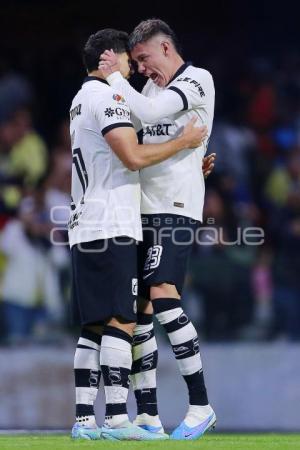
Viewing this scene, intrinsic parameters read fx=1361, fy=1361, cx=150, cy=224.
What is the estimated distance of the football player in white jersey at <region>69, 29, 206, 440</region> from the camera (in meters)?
7.61

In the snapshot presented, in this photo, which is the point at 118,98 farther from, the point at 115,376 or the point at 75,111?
the point at 115,376

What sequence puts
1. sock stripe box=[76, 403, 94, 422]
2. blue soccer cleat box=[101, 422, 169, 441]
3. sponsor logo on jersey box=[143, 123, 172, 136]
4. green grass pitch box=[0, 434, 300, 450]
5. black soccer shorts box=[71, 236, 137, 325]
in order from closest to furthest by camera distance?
green grass pitch box=[0, 434, 300, 450], blue soccer cleat box=[101, 422, 169, 441], black soccer shorts box=[71, 236, 137, 325], sock stripe box=[76, 403, 94, 422], sponsor logo on jersey box=[143, 123, 172, 136]

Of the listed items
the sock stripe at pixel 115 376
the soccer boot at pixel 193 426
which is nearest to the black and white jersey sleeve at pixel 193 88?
the sock stripe at pixel 115 376

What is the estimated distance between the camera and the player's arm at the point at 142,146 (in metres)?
7.56

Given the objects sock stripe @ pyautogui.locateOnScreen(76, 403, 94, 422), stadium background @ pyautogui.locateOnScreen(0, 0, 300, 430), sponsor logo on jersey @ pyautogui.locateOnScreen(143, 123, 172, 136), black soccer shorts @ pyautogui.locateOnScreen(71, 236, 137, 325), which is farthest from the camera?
stadium background @ pyautogui.locateOnScreen(0, 0, 300, 430)

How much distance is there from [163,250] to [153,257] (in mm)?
76

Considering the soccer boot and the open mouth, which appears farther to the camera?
the open mouth

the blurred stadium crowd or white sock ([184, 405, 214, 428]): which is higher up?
the blurred stadium crowd

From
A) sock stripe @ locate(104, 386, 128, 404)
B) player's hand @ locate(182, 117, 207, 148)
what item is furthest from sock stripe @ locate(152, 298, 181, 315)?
player's hand @ locate(182, 117, 207, 148)

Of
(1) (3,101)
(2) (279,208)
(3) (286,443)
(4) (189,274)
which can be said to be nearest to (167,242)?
(3) (286,443)

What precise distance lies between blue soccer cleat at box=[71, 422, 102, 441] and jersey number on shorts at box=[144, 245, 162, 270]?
0.98 m

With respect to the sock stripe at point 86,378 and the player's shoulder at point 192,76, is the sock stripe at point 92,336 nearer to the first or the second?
the sock stripe at point 86,378

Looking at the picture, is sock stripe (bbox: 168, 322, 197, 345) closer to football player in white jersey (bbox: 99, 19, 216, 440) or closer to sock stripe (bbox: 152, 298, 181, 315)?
football player in white jersey (bbox: 99, 19, 216, 440)

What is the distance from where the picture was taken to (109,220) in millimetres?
7684
